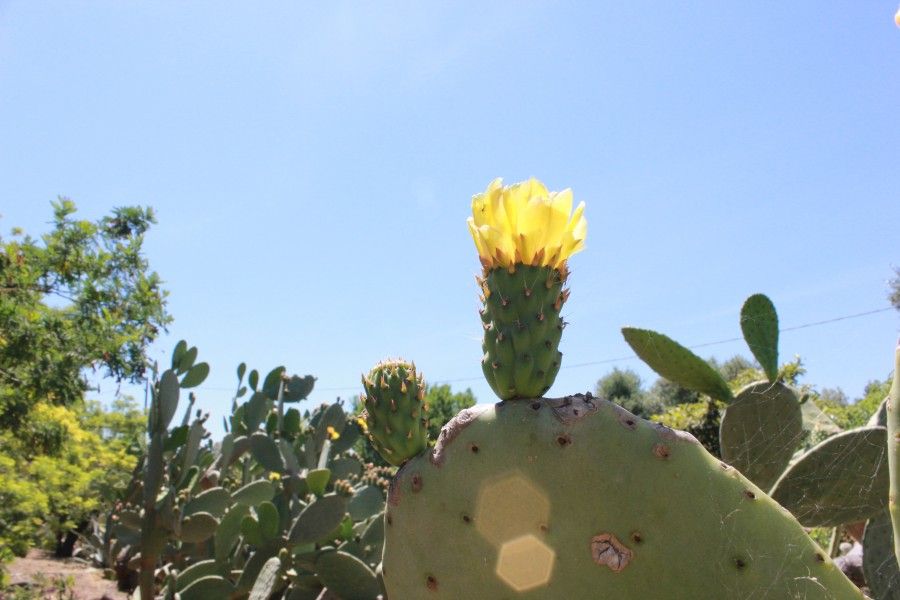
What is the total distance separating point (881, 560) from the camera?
1.46 meters

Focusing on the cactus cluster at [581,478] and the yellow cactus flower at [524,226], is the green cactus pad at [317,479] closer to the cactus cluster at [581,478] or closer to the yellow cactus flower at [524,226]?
the cactus cluster at [581,478]

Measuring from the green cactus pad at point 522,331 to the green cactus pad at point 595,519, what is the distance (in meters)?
0.04

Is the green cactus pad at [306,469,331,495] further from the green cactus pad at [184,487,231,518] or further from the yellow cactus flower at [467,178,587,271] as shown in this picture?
the yellow cactus flower at [467,178,587,271]

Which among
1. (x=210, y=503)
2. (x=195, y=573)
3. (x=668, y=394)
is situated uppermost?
(x=668, y=394)

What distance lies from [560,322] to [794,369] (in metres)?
3.29

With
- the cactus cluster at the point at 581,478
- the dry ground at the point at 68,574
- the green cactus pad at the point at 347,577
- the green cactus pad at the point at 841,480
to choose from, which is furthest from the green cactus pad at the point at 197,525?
the dry ground at the point at 68,574

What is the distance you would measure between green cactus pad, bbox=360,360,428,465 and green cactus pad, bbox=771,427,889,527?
2.82ft

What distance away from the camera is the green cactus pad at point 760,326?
5.07 ft

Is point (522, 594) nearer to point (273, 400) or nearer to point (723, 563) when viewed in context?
point (723, 563)

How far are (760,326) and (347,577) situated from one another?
1.51 meters

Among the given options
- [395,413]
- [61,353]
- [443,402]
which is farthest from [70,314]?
[443,402]

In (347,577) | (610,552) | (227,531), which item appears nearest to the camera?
(610,552)

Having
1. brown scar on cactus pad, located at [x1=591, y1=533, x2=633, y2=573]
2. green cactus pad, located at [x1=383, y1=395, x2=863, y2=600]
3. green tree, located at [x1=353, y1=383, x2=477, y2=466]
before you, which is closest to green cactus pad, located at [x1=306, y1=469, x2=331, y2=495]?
green cactus pad, located at [x1=383, y1=395, x2=863, y2=600]

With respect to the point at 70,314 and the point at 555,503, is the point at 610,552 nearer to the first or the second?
the point at 555,503
